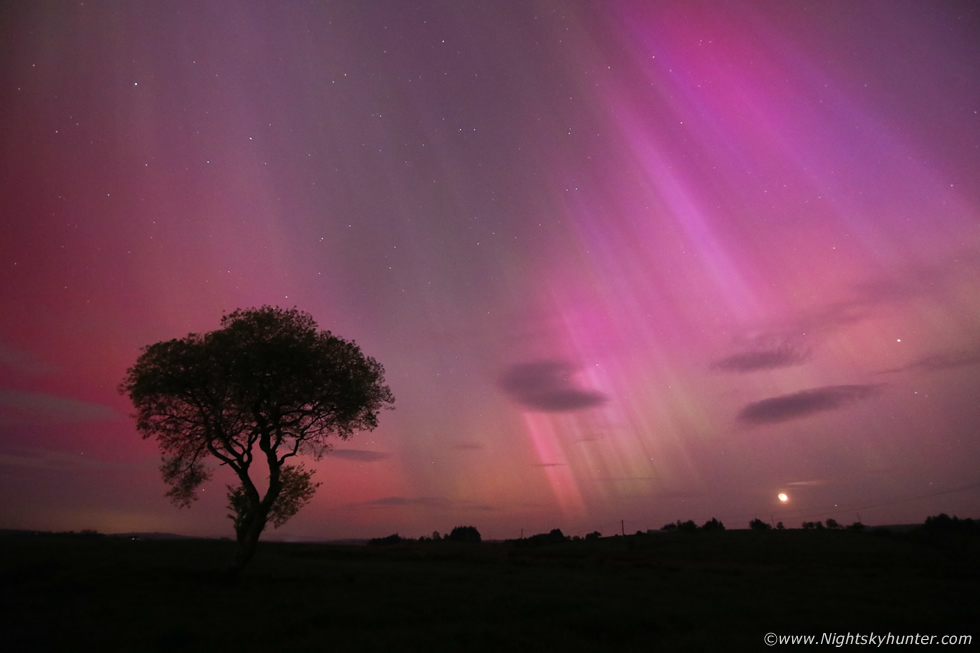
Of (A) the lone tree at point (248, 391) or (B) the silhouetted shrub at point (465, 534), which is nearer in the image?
(A) the lone tree at point (248, 391)

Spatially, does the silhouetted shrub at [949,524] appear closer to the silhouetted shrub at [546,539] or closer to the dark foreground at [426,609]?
the silhouetted shrub at [546,539]

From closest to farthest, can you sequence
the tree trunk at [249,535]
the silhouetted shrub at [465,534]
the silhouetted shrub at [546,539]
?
the tree trunk at [249,535]
the silhouetted shrub at [546,539]
the silhouetted shrub at [465,534]

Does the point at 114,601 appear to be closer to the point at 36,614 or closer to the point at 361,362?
the point at 36,614

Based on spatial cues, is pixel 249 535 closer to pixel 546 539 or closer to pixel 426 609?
pixel 426 609

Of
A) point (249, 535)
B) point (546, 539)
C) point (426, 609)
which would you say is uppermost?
point (546, 539)

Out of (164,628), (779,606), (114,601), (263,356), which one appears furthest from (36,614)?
(779,606)

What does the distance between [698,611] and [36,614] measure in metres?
28.8

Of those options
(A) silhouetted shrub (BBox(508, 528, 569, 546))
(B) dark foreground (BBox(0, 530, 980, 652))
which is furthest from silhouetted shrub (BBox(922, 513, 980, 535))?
(B) dark foreground (BBox(0, 530, 980, 652))

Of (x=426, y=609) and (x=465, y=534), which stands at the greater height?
(x=465, y=534)

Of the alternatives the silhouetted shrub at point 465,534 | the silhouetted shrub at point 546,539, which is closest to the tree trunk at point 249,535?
the silhouetted shrub at point 546,539

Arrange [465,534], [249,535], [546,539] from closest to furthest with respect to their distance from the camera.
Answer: [249,535] → [546,539] → [465,534]

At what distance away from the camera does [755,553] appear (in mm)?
73125

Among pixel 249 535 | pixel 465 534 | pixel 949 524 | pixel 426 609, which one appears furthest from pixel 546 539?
pixel 426 609

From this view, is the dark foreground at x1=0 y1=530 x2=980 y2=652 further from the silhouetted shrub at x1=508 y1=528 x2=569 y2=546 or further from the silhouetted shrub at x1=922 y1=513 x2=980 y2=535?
the silhouetted shrub at x1=922 y1=513 x2=980 y2=535
